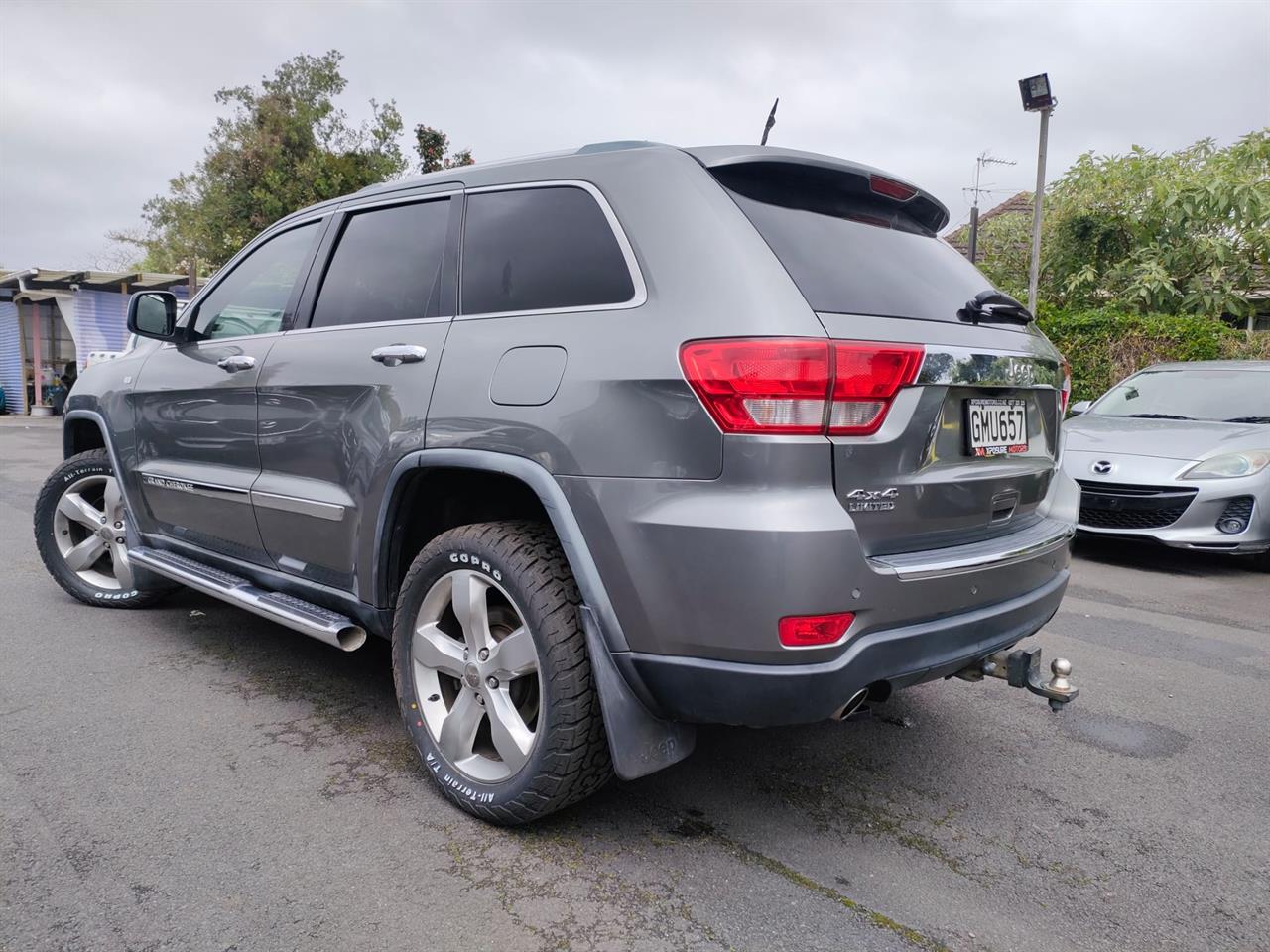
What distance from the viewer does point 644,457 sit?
2.12 meters

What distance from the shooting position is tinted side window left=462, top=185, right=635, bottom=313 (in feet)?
7.88

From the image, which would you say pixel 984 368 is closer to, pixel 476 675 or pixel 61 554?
pixel 476 675

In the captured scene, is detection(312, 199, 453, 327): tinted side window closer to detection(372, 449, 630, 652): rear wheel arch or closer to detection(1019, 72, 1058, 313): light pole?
detection(372, 449, 630, 652): rear wheel arch

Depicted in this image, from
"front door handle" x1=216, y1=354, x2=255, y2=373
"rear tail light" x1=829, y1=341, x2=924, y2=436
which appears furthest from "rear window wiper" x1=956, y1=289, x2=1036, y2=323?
"front door handle" x1=216, y1=354, x2=255, y2=373

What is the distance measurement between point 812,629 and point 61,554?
4.14 m

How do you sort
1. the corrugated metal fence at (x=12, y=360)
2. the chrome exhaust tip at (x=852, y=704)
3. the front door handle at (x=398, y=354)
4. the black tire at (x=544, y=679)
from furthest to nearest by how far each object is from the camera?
1. the corrugated metal fence at (x=12, y=360)
2. the front door handle at (x=398, y=354)
3. the black tire at (x=544, y=679)
4. the chrome exhaust tip at (x=852, y=704)

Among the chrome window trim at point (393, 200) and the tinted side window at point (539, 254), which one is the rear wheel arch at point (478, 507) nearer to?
the tinted side window at point (539, 254)

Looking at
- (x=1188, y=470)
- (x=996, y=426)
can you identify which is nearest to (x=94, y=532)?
(x=996, y=426)

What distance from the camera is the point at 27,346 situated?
24.5 m

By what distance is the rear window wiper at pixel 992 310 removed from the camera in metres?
2.64

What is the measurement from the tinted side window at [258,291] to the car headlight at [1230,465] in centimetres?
548

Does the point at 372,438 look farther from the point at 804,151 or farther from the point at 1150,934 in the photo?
the point at 1150,934

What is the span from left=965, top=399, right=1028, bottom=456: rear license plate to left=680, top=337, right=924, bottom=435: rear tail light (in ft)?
1.58

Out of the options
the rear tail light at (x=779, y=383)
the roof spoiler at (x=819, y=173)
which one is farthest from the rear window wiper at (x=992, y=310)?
the rear tail light at (x=779, y=383)
